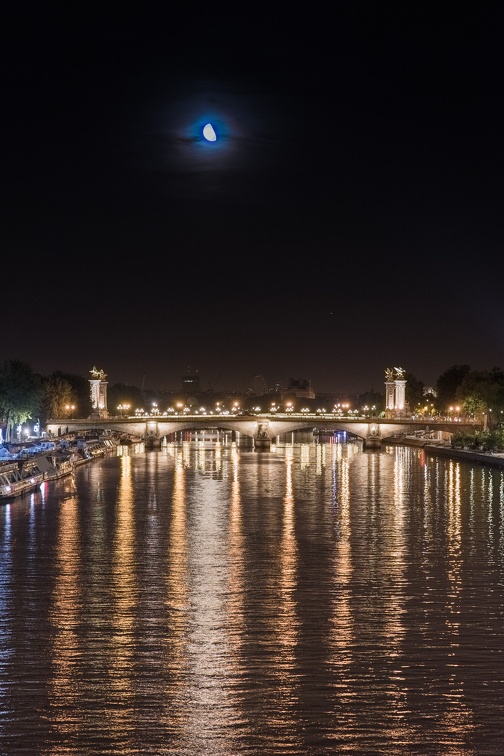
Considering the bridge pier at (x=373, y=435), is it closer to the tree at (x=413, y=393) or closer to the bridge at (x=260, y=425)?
the bridge at (x=260, y=425)

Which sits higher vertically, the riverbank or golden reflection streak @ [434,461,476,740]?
the riverbank

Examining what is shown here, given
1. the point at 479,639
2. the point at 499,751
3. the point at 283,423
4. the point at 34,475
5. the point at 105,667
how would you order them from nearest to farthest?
the point at 499,751
the point at 105,667
the point at 479,639
the point at 34,475
the point at 283,423

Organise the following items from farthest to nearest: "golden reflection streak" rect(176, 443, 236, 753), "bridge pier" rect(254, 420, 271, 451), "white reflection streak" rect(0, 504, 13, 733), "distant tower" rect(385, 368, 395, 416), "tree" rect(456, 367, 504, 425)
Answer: "distant tower" rect(385, 368, 395, 416) → "bridge pier" rect(254, 420, 271, 451) → "tree" rect(456, 367, 504, 425) → "white reflection streak" rect(0, 504, 13, 733) → "golden reflection streak" rect(176, 443, 236, 753)

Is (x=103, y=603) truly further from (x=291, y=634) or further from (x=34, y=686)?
(x=34, y=686)

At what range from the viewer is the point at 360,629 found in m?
24.2

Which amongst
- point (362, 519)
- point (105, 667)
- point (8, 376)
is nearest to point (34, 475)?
point (362, 519)

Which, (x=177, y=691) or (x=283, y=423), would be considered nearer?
(x=177, y=691)

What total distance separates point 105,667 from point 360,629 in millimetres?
6296

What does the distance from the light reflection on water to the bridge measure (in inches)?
2758

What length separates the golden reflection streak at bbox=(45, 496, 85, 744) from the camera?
17844 mm

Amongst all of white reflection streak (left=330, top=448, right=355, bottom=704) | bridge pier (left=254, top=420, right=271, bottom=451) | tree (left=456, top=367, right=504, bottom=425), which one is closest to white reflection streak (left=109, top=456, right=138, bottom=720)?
white reflection streak (left=330, top=448, right=355, bottom=704)

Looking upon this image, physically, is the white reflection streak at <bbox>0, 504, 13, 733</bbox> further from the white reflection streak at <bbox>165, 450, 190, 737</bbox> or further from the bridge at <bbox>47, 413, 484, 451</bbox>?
the bridge at <bbox>47, 413, 484, 451</bbox>

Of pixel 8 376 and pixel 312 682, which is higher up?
pixel 8 376

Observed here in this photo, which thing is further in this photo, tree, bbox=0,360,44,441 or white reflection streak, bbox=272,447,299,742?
tree, bbox=0,360,44,441
